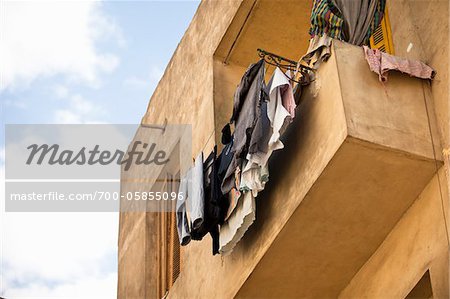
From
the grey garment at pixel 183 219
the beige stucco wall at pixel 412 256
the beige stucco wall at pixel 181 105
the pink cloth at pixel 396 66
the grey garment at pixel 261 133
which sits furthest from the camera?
the beige stucco wall at pixel 181 105

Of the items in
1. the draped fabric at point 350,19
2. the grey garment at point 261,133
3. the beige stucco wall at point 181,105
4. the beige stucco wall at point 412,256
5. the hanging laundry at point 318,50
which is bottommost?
the beige stucco wall at point 412,256

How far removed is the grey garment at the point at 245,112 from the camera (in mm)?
8742

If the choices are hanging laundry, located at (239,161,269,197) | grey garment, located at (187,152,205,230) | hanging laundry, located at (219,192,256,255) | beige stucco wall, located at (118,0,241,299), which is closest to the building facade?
hanging laundry, located at (219,192,256,255)

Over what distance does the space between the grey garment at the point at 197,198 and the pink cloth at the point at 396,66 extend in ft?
8.31

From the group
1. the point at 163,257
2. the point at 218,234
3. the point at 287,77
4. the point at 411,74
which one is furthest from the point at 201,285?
the point at 411,74

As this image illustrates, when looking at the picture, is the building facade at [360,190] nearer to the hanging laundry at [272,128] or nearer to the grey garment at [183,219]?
the hanging laundry at [272,128]

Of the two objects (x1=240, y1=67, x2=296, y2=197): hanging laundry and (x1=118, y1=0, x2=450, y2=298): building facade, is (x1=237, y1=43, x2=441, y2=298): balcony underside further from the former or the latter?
(x1=240, y1=67, x2=296, y2=197): hanging laundry

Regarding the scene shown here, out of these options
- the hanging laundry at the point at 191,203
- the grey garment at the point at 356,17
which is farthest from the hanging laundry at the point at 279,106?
the hanging laundry at the point at 191,203

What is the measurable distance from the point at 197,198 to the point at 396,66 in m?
2.75

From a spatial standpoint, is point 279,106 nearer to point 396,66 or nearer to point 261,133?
point 261,133

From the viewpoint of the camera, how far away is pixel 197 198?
9789 millimetres

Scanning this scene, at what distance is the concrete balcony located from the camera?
7898 mm

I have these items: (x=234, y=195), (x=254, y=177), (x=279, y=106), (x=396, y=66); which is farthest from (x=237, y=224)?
(x=396, y=66)

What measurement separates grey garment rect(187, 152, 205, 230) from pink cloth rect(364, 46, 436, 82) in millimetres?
2534
